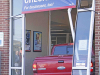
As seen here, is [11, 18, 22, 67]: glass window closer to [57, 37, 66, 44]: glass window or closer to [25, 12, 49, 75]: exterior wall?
[25, 12, 49, 75]: exterior wall

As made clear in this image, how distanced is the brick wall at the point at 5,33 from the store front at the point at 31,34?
18 centimetres

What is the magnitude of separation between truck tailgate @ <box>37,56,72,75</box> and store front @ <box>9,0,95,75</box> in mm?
945

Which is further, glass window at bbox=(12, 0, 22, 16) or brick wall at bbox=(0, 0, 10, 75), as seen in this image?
glass window at bbox=(12, 0, 22, 16)

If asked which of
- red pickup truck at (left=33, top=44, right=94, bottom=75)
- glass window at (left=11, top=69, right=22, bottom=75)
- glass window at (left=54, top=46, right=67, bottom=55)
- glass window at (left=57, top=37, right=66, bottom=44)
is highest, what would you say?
glass window at (left=57, top=37, right=66, bottom=44)

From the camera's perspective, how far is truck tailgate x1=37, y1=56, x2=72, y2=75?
284 inches

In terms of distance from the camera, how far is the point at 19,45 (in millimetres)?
8867

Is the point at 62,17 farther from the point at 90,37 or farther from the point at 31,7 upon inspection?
the point at 90,37

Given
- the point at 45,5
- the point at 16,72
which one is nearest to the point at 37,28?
the point at 16,72

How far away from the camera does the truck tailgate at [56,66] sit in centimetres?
721

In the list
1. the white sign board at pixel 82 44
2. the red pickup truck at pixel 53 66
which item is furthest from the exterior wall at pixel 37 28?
the white sign board at pixel 82 44

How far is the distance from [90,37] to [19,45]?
3.36 meters

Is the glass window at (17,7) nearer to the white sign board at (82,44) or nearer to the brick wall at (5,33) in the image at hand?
the brick wall at (5,33)

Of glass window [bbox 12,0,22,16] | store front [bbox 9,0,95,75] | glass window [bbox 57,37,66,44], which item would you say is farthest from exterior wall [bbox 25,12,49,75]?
glass window [bbox 57,37,66,44]

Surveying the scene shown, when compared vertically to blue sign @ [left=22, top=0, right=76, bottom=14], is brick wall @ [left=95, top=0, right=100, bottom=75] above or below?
below
